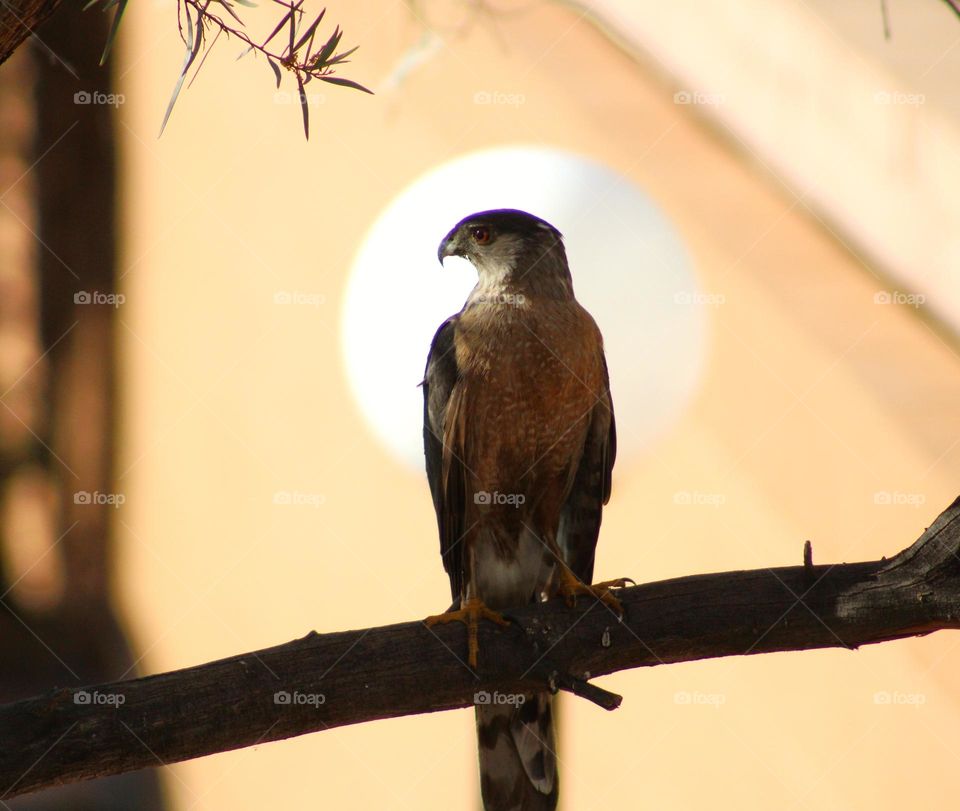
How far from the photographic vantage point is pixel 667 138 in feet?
13.5

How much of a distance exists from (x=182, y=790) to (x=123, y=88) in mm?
3790

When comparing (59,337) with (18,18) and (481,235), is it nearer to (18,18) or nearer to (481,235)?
(481,235)

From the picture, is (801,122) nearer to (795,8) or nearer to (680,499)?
(795,8)

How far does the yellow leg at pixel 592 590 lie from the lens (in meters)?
2.23
